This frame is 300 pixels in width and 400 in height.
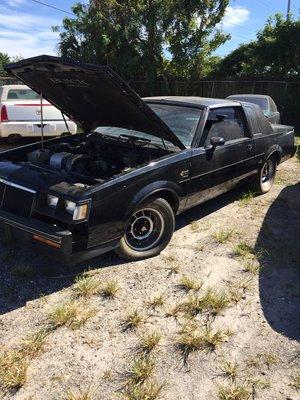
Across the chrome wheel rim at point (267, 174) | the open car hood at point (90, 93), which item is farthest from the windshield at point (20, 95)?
the chrome wheel rim at point (267, 174)

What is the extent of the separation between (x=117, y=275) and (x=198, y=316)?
0.93 metres

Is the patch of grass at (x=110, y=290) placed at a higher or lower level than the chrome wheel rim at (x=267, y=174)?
lower

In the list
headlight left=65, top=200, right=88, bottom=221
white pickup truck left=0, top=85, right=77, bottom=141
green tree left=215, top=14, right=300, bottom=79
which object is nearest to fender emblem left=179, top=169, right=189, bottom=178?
headlight left=65, top=200, right=88, bottom=221

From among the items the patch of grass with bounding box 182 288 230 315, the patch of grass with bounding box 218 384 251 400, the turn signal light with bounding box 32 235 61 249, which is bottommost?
the patch of grass with bounding box 218 384 251 400

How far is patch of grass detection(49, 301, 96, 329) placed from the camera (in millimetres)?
3279

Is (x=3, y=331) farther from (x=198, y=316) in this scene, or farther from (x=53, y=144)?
(x=53, y=144)

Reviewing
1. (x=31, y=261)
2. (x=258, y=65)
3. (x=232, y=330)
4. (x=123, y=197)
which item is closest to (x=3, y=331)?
(x=31, y=261)

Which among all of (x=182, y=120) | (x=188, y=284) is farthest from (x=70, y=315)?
(x=182, y=120)

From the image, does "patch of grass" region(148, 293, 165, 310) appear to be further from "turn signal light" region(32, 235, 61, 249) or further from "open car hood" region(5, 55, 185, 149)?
"open car hood" region(5, 55, 185, 149)

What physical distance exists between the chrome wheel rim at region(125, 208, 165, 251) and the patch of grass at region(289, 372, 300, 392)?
6.35ft

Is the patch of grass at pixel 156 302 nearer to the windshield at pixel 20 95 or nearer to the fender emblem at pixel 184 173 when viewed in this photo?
the fender emblem at pixel 184 173

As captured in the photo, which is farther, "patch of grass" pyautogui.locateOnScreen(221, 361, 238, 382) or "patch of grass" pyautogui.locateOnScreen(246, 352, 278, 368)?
"patch of grass" pyautogui.locateOnScreen(246, 352, 278, 368)

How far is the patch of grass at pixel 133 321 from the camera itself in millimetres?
3301

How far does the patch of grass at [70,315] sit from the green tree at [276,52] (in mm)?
16898
